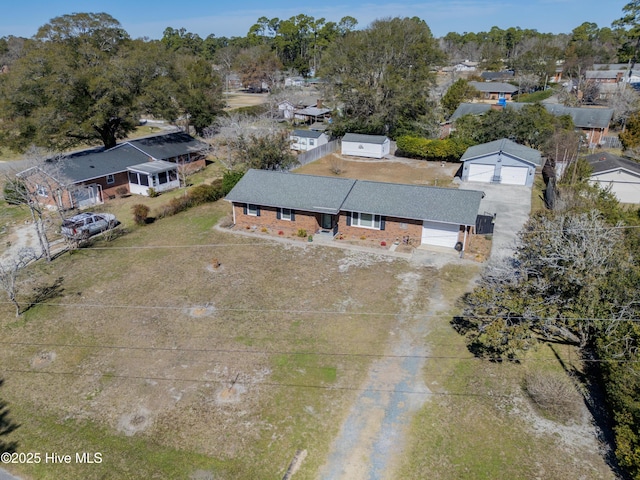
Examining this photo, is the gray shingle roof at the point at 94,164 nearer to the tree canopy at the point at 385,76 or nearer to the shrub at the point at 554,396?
the tree canopy at the point at 385,76

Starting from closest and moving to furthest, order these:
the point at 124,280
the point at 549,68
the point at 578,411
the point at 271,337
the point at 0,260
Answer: the point at 578,411, the point at 271,337, the point at 124,280, the point at 0,260, the point at 549,68

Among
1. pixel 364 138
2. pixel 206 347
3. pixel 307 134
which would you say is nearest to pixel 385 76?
pixel 364 138

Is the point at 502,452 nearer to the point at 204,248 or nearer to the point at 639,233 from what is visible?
the point at 639,233

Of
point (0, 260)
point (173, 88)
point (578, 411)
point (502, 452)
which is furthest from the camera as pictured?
point (173, 88)

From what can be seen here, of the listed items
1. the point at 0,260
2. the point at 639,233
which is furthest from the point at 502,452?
the point at 0,260

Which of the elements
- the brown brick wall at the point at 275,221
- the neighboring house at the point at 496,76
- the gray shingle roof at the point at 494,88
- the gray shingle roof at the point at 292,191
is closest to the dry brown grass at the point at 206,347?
the brown brick wall at the point at 275,221

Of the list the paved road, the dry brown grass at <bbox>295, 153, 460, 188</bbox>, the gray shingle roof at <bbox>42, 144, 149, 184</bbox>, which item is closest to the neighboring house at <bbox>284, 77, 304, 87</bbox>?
the dry brown grass at <bbox>295, 153, 460, 188</bbox>
